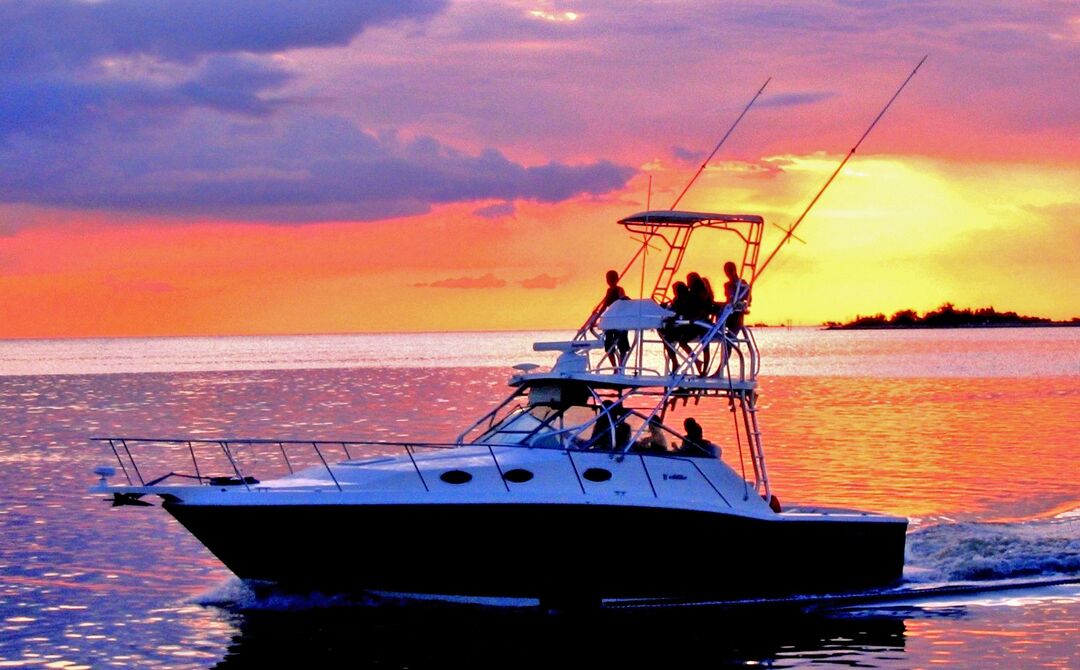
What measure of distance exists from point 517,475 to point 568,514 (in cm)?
82

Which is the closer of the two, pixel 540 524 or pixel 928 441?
pixel 540 524

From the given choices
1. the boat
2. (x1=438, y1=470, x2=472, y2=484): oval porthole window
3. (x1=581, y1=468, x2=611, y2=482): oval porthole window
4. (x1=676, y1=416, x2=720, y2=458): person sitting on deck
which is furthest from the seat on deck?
(x1=438, y1=470, x2=472, y2=484): oval porthole window

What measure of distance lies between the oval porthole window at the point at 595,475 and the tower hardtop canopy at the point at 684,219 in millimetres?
4152

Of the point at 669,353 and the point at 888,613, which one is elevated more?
the point at 669,353

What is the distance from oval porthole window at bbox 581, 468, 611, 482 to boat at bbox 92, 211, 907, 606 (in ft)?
0.08

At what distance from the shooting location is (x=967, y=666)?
58.1 feet

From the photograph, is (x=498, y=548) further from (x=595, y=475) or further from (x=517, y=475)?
(x=595, y=475)

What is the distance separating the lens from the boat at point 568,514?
62.3 ft

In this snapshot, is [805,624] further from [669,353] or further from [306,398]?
[306,398]

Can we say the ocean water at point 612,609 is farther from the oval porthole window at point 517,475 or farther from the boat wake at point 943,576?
the oval porthole window at point 517,475

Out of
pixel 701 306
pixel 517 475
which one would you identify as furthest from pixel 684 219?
pixel 517 475

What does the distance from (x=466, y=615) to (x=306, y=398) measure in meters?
50.9

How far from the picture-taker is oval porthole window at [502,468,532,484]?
1927 cm

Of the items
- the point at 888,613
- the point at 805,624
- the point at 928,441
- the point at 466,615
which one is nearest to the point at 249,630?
the point at 466,615
